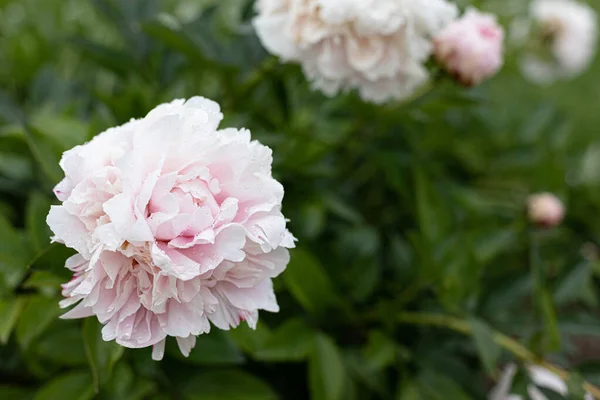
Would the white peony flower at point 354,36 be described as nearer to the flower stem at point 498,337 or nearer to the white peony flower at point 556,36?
the flower stem at point 498,337

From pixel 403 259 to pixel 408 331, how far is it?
0.34ft

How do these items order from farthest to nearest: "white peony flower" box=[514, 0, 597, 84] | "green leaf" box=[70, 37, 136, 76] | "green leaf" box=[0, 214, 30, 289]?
"white peony flower" box=[514, 0, 597, 84] → "green leaf" box=[70, 37, 136, 76] → "green leaf" box=[0, 214, 30, 289]

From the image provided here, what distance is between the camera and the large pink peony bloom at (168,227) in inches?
19.4

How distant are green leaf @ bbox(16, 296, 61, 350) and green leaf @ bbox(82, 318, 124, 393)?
0.23 feet

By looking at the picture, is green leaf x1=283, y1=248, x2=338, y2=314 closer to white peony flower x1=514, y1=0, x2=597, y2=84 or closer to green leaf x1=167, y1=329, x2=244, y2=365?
green leaf x1=167, y1=329, x2=244, y2=365

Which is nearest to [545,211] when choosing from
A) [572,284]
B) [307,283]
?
[572,284]

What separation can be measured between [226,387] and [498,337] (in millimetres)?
343

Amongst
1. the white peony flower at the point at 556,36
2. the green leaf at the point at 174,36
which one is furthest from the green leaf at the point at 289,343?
the white peony flower at the point at 556,36

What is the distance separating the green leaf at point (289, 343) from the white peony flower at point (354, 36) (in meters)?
0.28

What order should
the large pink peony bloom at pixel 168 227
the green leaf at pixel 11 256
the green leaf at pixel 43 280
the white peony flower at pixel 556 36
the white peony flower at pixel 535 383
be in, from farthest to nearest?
the white peony flower at pixel 556 36, the white peony flower at pixel 535 383, the green leaf at pixel 11 256, the green leaf at pixel 43 280, the large pink peony bloom at pixel 168 227

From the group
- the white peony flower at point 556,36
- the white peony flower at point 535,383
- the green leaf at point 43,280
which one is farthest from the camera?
the white peony flower at point 556,36

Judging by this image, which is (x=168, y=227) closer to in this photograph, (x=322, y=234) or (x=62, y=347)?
(x=62, y=347)

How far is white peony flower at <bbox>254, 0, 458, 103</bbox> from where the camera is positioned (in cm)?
72

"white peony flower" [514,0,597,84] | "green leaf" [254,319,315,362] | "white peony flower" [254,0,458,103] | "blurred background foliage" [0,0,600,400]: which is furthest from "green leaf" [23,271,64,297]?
"white peony flower" [514,0,597,84]
